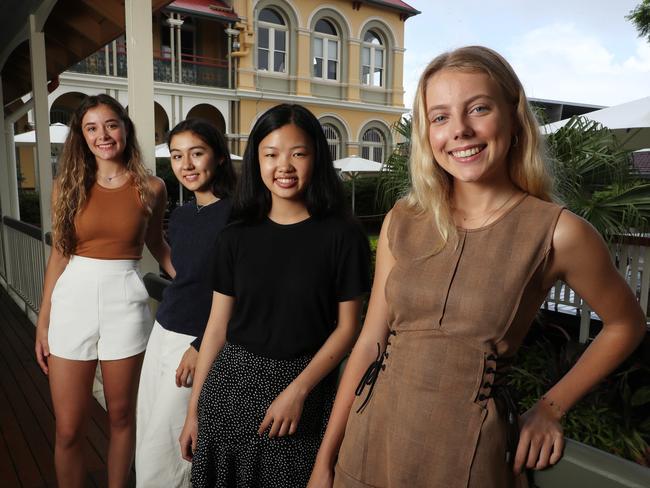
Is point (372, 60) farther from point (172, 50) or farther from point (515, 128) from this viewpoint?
point (515, 128)

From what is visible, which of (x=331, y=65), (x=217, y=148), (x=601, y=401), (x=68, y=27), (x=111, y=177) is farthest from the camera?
(x=331, y=65)

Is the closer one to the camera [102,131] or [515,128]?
[515,128]

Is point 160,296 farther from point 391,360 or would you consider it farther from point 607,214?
point 607,214

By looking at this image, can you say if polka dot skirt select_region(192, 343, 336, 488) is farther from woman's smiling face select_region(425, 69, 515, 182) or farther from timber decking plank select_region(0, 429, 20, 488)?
timber decking plank select_region(0, 429, 20, 488)

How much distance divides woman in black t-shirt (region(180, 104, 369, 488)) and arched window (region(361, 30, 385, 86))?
2328 centimetres

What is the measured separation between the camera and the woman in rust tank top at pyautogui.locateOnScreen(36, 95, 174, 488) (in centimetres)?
215

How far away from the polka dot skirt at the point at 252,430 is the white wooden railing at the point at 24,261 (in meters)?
4.05

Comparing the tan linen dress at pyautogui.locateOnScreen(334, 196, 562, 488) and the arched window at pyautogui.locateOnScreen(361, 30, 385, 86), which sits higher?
the arched window at pyautogui.locateOnScreen(361, 30, 385, 86)

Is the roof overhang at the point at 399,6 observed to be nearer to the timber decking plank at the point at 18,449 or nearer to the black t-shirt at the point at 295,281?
the timber decking plank at the point at 18,449

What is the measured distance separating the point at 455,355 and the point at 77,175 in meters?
1.74

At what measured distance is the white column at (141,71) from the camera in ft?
8.95

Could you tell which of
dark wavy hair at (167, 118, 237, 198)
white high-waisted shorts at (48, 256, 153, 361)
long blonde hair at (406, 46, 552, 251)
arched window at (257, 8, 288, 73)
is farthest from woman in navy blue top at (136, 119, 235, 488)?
arched window at (257, 8, 288, 73)

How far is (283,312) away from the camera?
1398 mm

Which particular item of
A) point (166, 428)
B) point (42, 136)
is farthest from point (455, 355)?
point (42, 136)
